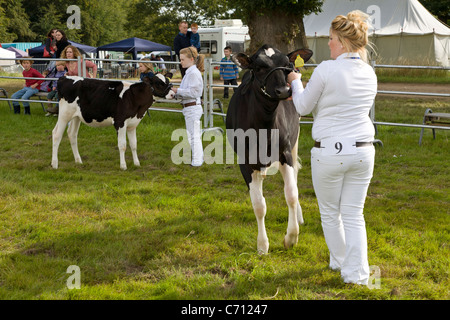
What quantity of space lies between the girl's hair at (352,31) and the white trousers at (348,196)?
0.69 m

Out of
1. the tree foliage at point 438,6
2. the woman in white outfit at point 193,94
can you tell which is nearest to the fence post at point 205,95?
the woman in white outfit at point 193,94

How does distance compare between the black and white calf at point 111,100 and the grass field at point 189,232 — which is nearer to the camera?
the grass field at point 189,232

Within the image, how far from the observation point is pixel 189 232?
16.3ft

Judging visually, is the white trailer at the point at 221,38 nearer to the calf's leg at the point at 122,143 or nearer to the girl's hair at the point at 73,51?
the girl's hair at the point at 73,51

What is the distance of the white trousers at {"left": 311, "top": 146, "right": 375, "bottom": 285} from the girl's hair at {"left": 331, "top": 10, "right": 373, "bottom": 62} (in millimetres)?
693

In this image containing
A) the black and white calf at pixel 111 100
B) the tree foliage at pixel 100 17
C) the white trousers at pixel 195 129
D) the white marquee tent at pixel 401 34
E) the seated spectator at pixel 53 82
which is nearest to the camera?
the black and white calf at pixel 111 100

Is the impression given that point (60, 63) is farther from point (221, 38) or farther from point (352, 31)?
point (221, 38)

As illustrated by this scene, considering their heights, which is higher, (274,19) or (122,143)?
(274,19)

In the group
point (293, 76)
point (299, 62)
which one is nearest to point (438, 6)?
point (299, 62)

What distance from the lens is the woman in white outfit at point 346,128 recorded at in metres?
3.42

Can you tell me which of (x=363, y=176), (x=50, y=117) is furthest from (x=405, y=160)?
(x=50, y=117)

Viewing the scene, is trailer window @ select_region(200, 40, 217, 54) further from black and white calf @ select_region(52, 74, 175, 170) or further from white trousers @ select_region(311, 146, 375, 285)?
white trousers @ select_region(311, 146, 375, 285)

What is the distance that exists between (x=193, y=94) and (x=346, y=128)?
459cm
